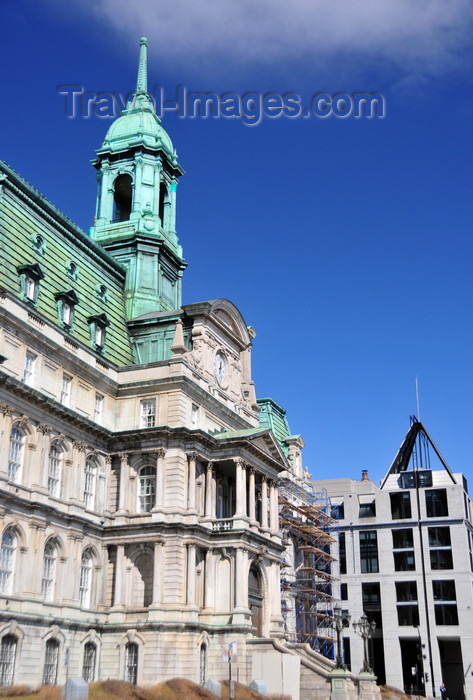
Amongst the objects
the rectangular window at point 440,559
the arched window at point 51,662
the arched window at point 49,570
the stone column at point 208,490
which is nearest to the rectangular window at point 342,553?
the rectangular window at point 440,559

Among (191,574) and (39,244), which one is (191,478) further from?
(39,244)

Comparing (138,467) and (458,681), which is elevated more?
(138,467)

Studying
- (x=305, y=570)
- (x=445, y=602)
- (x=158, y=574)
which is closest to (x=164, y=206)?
(x=158, y=574)

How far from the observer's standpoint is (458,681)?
8950 centimetres

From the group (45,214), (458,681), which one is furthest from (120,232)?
(458,681)

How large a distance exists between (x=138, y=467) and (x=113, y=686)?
18328 mm

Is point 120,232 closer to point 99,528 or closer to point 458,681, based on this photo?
point 99,528

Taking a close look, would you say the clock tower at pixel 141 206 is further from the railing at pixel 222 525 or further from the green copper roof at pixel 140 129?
the railing at pixel 222 525

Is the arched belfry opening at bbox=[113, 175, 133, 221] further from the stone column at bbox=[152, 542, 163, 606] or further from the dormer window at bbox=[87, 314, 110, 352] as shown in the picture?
the stone column at bbox=[152, 542, 163, 606]

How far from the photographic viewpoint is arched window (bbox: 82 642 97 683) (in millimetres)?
48934

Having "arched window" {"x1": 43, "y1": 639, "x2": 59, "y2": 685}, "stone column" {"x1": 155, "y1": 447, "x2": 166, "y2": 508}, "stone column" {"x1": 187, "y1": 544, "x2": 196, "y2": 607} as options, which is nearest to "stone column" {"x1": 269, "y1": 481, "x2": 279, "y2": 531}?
"stone column" {"x1": 187, "y1": 544, "x2": 196, "y2": 607}

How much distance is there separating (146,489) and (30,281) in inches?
597

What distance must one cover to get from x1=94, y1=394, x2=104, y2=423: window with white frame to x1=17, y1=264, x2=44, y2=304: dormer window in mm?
8303

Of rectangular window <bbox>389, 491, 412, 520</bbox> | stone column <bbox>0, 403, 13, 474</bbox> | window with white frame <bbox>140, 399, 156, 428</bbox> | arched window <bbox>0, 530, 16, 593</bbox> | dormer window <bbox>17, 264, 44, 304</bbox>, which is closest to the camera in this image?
arched window <bbox>0, 530, 16, 593</bbox>
